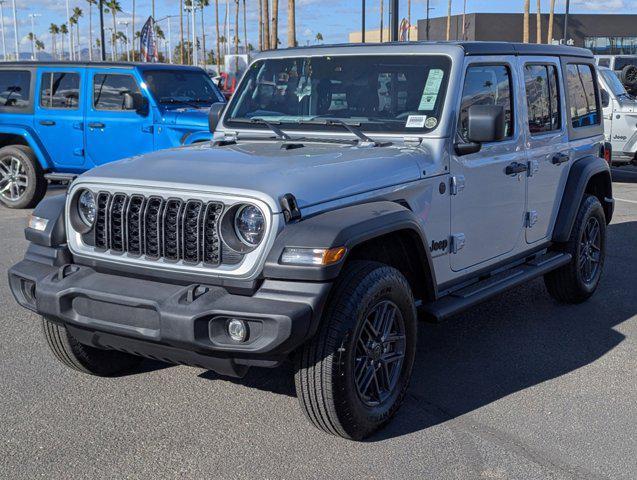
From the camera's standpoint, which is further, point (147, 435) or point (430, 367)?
point (430, 367)

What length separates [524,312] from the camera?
646 centimetres

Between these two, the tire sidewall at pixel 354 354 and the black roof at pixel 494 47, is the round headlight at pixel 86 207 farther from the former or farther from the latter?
the black roof at pixel 494 47

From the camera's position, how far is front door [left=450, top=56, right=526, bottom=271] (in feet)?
16.2

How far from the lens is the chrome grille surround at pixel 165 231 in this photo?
376 centimetres

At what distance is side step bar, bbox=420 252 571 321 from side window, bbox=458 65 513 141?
3.02 feet

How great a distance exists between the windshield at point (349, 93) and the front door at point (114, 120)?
569cm

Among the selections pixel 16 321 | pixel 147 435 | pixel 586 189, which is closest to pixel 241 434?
pixel 147 435

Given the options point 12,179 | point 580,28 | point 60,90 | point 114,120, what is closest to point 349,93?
point 114,120

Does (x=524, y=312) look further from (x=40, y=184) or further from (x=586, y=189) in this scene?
(x=40, y=184)

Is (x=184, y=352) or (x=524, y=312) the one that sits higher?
(x=184, y=352)

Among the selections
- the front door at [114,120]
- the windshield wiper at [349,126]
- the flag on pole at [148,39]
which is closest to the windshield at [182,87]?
the front door at [114,120]

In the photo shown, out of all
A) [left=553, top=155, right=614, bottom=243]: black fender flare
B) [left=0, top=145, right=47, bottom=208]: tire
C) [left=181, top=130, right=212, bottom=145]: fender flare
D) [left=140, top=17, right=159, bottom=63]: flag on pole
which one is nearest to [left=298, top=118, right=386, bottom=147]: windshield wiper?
[left=553, top=155, right=614, bottom=243]: black fender flare

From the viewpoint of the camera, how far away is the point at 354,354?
3908 mm

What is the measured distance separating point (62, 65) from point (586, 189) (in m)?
7.53
